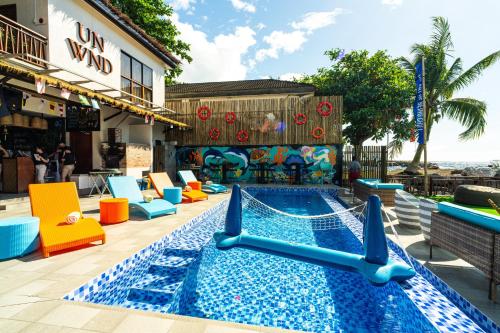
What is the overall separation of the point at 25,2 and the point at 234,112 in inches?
411

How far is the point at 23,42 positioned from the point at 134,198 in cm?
608

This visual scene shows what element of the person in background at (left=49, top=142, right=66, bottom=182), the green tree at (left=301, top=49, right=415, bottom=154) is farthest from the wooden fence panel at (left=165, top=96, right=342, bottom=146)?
the person in background at (left=49, top=142, right=66, bottom=182)

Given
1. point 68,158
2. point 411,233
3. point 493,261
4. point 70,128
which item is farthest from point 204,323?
point 70,128

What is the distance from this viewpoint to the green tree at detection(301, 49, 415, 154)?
16.9 m

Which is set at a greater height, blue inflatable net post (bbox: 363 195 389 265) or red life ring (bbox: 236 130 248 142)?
red life ring (bbox: 236 130 248 142)

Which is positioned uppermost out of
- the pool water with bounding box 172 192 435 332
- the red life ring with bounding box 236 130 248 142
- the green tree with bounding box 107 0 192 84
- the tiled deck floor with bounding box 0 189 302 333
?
the green tree with bounding box 107 0 192 84

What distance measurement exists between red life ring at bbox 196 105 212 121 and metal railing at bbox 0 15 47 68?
8.96 meters

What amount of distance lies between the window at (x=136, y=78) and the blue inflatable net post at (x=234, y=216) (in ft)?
33.5

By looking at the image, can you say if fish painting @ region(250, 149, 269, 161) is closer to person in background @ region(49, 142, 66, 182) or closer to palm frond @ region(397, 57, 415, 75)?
person in background @ region(49, 142, 66, 182)

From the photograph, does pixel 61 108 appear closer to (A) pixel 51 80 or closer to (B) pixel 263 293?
(A) pixel 51 80

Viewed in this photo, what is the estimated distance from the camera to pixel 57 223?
14.0ft

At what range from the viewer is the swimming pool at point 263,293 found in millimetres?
3047

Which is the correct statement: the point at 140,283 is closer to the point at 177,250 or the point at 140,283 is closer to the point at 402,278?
the point at 177,250

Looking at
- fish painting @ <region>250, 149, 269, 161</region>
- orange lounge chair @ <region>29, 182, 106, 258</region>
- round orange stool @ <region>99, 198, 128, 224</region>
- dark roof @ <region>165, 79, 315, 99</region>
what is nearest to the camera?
orange lounge chair @ <region>29, 182, 106, 258</region>
